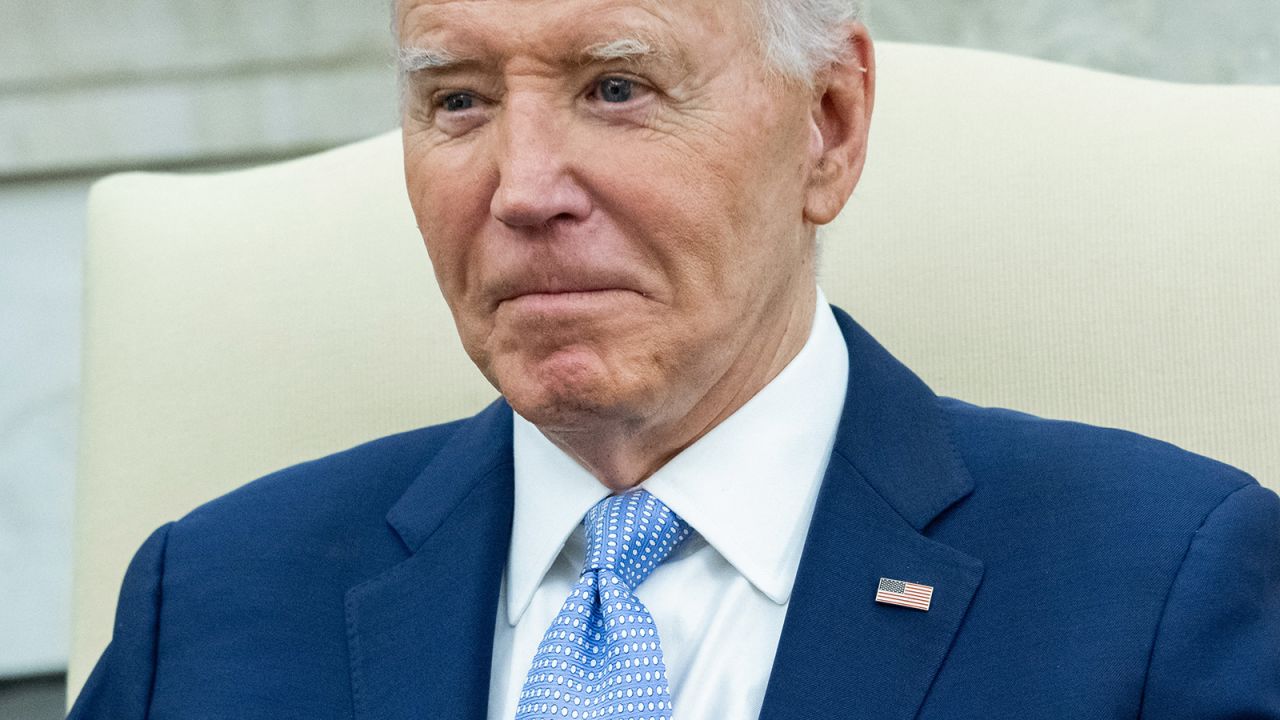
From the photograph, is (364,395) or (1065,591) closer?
(1065,591)

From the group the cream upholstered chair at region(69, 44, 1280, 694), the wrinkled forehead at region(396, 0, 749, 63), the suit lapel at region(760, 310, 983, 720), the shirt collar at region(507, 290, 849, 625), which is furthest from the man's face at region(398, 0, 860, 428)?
the cream upholstered chair at region(69, 44, 1280, 694)

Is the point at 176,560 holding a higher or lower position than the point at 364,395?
lower

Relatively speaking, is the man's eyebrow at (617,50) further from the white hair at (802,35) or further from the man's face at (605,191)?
the white hair at (802,35)

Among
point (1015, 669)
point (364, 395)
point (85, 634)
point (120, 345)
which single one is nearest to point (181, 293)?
point (120, 345)

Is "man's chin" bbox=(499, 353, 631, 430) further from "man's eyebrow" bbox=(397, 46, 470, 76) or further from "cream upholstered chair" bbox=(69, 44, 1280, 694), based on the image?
"cream upholstered chair" bbox=(69, 44, 1280, 694)

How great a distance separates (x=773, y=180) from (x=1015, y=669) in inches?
24.6

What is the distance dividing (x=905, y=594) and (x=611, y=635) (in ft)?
1.13

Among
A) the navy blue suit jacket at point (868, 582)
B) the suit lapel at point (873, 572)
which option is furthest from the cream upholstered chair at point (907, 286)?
the suit lapel at point (873, 572)

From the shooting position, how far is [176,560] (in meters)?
2.33

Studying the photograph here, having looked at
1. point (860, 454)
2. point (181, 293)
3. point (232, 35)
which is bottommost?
point (860, 454)

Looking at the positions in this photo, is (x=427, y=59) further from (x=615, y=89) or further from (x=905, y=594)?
(x=905, y=594)

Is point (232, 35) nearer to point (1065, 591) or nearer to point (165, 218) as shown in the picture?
point (165, 218)

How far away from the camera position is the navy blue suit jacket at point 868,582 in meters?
1.89

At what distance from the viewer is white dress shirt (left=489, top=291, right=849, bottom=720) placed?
2057 mm
